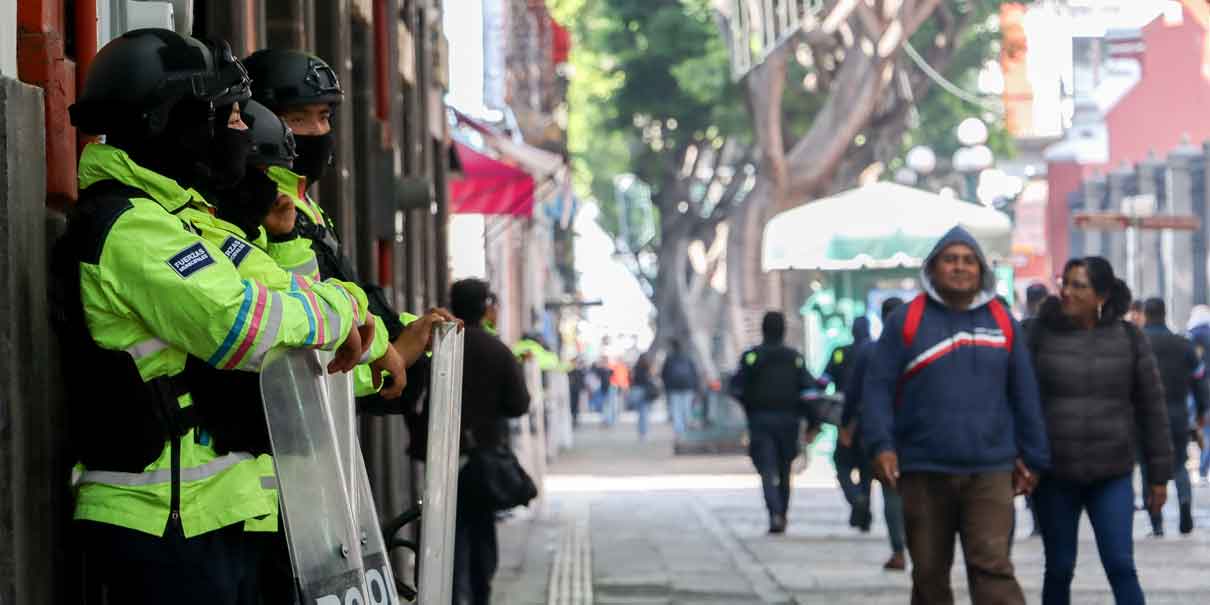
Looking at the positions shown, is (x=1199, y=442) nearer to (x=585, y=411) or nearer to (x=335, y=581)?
(x=335, y=581)

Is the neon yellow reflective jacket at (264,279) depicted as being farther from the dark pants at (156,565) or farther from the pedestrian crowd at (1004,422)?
the pedestrian crowd at (1004,422)

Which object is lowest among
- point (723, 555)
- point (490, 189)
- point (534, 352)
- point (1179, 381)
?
point (723, 555)

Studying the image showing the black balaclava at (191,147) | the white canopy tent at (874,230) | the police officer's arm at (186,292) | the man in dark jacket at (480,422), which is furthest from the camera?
the white canopy tent at (874,230)

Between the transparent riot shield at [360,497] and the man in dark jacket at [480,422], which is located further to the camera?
the man in dark jacket at [480,422]

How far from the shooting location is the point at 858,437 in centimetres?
1653

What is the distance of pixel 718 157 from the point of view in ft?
167

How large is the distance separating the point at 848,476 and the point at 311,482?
13.4 metres

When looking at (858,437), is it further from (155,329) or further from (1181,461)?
(155,329)

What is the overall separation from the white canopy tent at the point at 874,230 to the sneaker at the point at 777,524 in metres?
5.34

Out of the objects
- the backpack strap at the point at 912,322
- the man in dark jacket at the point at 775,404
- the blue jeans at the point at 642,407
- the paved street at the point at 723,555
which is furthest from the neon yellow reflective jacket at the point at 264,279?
the blue jeans at the point at 642,407

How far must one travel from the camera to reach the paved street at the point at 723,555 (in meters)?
13.1

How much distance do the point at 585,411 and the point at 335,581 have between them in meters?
69.8

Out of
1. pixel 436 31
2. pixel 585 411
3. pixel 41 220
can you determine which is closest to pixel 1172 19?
pixel 585 411

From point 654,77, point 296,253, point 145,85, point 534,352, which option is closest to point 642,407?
point 654,77
